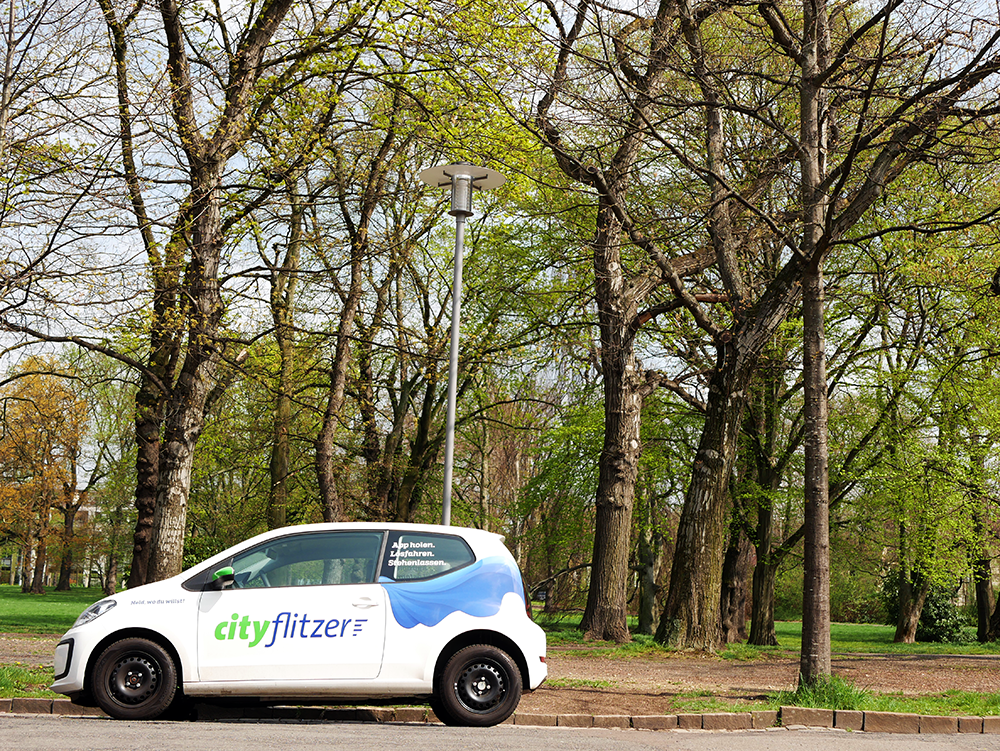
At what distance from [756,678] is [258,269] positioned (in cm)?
910

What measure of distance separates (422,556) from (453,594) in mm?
444

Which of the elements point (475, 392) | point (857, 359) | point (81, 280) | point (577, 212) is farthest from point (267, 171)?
point (857, 359)

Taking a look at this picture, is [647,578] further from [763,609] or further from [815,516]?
[815,516]

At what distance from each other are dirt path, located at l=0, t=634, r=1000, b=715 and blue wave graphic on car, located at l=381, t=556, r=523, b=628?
146 cm

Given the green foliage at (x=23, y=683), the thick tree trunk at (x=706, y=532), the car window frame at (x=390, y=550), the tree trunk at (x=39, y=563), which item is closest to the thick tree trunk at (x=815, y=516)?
the car window frame at (x=390, y=550)

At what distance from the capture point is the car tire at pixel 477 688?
8.03 metres

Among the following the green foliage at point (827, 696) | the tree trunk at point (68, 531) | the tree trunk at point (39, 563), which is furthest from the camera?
the tree trunk at point (68, 531)

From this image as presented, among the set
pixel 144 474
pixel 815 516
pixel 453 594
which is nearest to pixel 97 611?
pixel 453 594

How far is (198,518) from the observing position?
35188mm

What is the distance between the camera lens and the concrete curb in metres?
8.30

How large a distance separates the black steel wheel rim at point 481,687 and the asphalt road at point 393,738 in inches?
9.7

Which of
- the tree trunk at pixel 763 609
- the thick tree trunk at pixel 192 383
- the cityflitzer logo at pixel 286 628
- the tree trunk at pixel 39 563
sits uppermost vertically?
the thick tree trunk at pixel 192 383

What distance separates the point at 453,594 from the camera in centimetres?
829

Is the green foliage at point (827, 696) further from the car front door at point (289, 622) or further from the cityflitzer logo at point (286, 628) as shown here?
the cityflitzer logo at point (286, 628)
